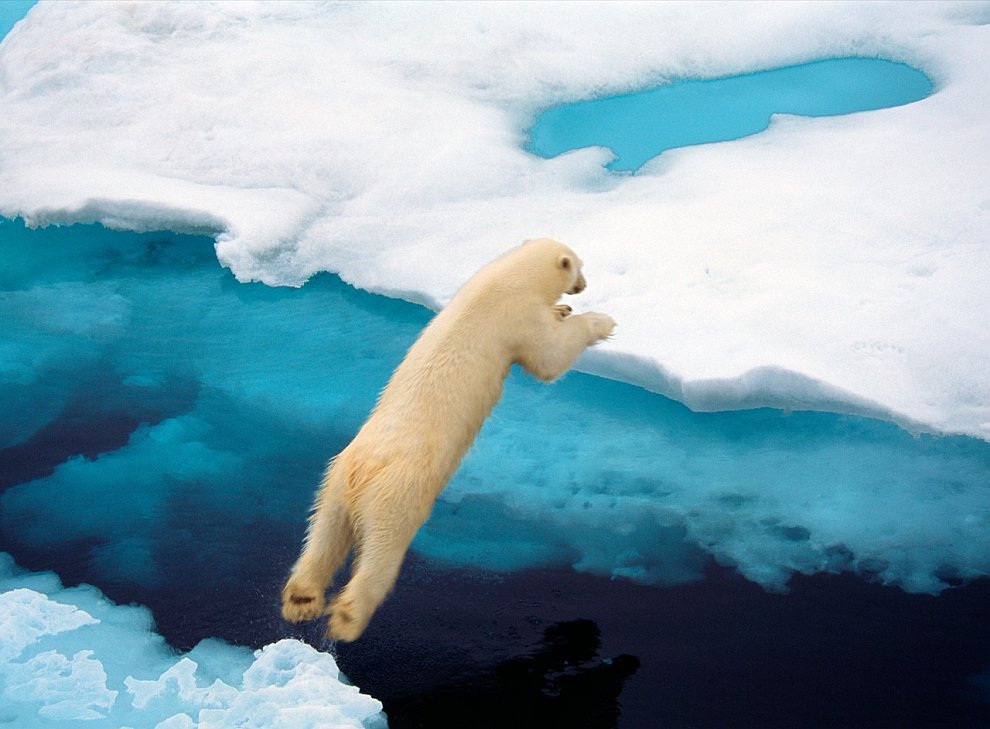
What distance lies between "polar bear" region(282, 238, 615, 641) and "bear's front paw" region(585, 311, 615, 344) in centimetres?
12

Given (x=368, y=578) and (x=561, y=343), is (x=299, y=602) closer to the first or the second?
(x=368, y=578)

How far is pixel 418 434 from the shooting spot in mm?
2633

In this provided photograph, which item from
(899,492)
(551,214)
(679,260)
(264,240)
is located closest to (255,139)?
(264,240)

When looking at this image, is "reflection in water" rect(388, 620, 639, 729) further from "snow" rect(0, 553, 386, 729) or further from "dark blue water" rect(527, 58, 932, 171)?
"dark blue water" rect(527, 58, 932, 171)

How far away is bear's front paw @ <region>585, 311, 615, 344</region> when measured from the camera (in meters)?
3.07

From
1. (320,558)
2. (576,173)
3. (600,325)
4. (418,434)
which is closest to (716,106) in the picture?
(576,173)

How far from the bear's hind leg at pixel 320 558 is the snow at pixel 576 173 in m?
1.74

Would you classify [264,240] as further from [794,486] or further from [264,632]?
[794,486]

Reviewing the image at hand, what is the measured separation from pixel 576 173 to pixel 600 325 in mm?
2917

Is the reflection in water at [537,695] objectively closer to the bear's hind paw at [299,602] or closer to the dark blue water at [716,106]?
the bear's hind paw at [299,602]

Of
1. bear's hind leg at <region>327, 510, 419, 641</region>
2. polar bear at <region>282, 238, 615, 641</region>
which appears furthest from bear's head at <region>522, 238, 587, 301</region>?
bear's hind leg at <region>327, 510, 419, 641</region>

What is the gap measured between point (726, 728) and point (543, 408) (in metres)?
1.76

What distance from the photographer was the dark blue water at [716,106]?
6.29 metres

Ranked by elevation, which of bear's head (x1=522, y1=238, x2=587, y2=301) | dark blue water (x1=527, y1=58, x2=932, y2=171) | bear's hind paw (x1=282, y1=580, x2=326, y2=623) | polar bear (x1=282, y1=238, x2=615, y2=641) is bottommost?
bear's hind paw (x1=282, y1=580, x2=326, y2=623)
